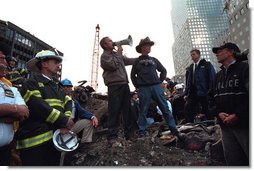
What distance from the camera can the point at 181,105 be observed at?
22.9 feet

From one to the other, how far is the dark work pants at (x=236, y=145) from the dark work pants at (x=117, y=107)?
6.68 ft

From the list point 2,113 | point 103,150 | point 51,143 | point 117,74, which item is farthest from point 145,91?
point 2,113

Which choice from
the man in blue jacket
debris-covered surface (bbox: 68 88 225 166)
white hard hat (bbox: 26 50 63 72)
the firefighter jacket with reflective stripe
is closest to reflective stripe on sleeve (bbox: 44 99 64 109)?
the firefighter jacket with reflective stripe

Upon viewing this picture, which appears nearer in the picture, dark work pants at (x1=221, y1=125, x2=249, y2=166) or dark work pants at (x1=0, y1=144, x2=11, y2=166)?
dark work pants at (x1=0, y1=144, x2=11, y2=166)

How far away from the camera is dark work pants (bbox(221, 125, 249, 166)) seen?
8.17ft

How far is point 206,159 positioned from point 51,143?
257 cm

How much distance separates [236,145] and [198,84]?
250 centimetres

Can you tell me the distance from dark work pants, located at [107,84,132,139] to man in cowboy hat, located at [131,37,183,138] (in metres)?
0.31

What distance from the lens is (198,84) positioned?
496 cm

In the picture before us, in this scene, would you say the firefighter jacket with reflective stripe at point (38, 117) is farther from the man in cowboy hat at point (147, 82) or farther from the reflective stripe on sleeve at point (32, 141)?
the man in cowboy hat at point (147, 82)

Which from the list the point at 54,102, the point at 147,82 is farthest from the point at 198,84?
the point at 54,102

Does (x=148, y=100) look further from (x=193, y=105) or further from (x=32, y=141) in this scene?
(x=32, y=141)

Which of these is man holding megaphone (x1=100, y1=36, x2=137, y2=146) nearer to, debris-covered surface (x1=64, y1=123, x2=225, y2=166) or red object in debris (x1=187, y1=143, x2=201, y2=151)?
debris-covered surface (x1=64, y1=123, x2=225, y2=166)

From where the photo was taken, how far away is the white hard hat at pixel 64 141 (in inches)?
87.8
